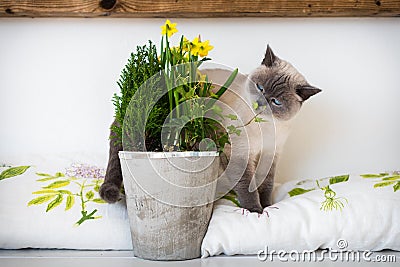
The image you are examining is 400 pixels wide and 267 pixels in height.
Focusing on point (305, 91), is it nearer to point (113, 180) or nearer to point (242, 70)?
point (242, 70)

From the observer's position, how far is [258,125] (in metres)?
1.24

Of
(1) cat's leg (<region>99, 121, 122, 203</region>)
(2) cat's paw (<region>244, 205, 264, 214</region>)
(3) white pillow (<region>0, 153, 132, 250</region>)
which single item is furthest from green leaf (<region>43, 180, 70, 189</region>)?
(2) cat's paw (<region>244, 205, 264, 214</region>)

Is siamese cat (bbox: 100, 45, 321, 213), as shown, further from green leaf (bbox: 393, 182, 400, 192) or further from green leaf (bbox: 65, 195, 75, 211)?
green leaf (bbox: 393, 182, 400, 192)

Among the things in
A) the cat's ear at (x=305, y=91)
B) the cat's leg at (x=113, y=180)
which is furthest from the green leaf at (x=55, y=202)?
the cat's ear at (x=305, y=91)

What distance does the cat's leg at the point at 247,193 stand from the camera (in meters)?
1.18

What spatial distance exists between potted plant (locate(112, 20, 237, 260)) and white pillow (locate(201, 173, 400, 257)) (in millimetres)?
47

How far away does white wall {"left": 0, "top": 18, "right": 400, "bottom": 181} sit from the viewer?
1.52m

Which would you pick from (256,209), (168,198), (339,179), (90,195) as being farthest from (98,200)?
(339,179)

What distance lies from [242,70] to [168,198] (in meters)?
0.62

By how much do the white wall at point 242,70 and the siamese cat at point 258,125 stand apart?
24 centimetres

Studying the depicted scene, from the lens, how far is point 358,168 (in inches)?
60.9

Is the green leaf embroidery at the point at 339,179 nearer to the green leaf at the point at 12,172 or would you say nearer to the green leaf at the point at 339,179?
the green leaf at the point at 339,179

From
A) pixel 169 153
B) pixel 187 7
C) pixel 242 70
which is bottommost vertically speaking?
pixel 169 153

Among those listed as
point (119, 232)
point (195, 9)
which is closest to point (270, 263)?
point (119, 232)
